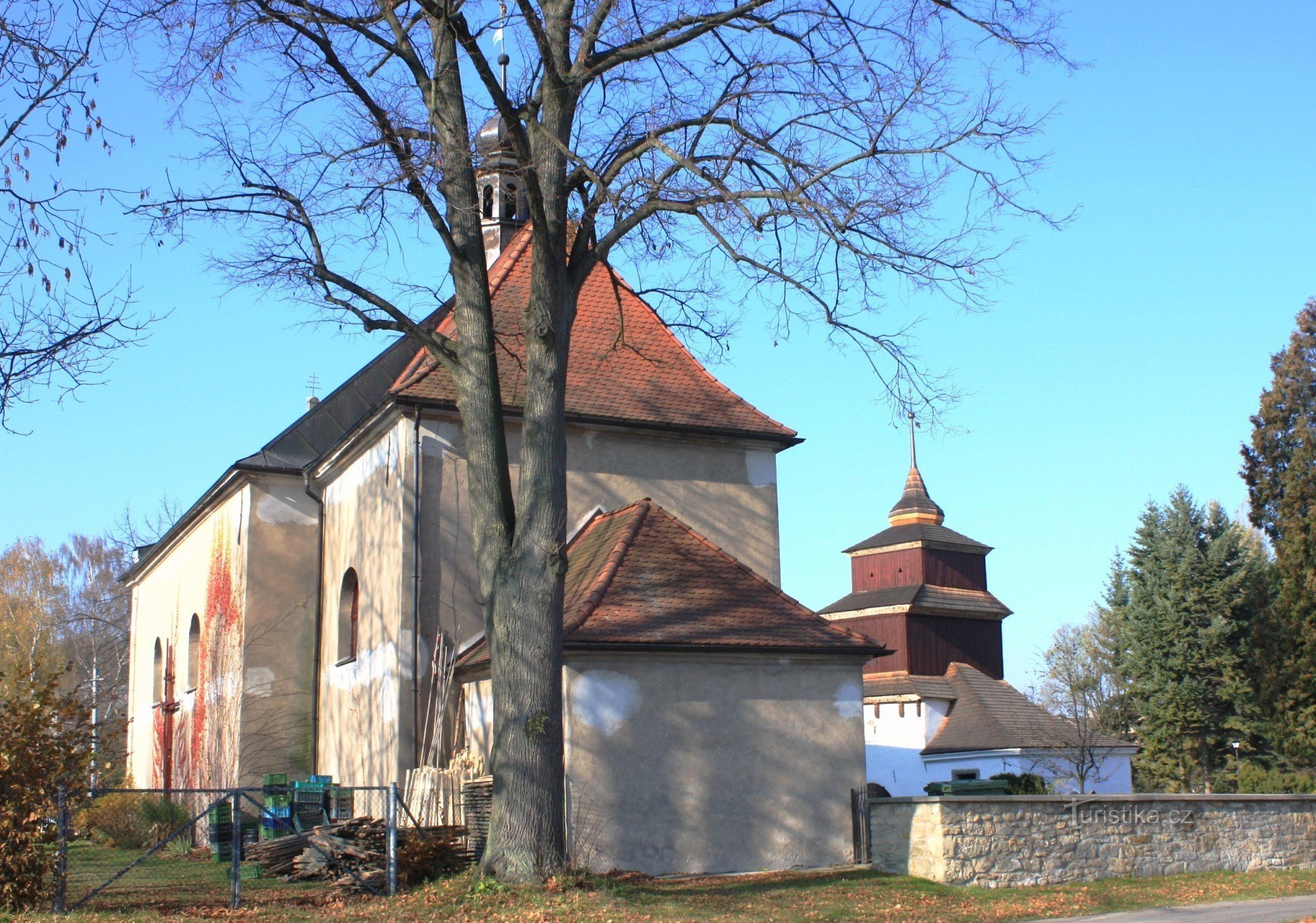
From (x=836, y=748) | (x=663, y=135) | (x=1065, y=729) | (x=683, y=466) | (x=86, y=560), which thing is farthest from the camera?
(x=86, y=560)

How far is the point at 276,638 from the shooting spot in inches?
867

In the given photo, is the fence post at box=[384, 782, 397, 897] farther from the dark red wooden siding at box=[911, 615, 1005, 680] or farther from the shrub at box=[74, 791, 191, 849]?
the dark red wooden siding at box=[911, 615, 1005, 680]

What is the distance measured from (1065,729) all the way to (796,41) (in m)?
31.9

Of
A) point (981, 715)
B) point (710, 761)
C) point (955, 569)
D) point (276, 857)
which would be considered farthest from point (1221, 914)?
point (955, 569)

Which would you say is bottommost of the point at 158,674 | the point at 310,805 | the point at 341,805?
the point at 341,805

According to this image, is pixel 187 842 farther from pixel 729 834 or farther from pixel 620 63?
pixel 620 63

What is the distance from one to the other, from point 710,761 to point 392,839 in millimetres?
3982

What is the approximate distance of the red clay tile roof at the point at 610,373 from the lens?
60.5 ft

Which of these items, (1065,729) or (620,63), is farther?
(1065,729)

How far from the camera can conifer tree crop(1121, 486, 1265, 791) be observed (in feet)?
112

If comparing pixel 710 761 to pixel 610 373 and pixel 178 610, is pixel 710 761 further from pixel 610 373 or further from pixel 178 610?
pixel 178 610

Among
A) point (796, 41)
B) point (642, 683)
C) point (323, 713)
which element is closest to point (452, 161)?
point (796, 41)

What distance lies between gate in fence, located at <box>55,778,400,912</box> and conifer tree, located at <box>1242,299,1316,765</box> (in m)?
A: 24.8

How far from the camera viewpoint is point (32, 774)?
11789 millimetres
